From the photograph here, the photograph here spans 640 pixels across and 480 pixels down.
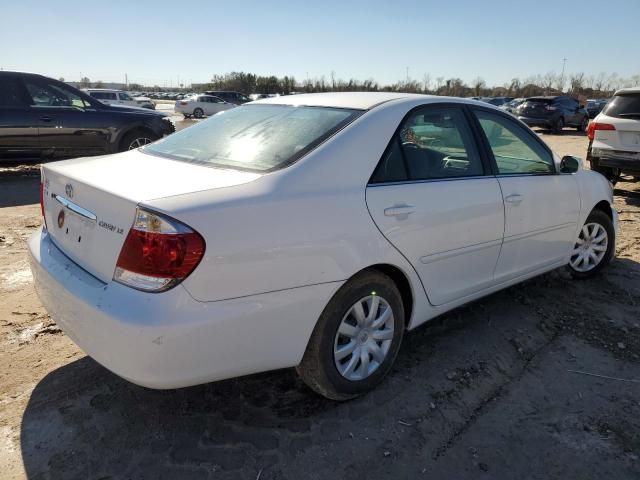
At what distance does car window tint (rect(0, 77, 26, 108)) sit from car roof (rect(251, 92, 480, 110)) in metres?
6.57

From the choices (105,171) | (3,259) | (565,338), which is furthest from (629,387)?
(3,259)

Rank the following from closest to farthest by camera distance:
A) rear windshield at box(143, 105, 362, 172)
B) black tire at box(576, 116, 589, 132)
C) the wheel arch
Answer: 1. rear windshield at box(143, 105, 362, 172)
2. the wheel arch
3. black tire at box(576, 116, 589, 132)

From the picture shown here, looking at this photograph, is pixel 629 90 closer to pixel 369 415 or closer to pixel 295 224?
pixel 369 415

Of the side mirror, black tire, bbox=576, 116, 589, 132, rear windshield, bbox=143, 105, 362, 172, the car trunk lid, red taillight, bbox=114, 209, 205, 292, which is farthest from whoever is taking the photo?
black tire, bbox=576, 116, 589, 132

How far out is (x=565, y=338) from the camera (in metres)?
3.70

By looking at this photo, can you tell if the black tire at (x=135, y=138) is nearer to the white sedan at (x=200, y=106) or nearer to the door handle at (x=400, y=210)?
the door handle at (x=400, y=210)

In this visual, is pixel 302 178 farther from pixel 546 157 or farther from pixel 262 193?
pixel 546 157

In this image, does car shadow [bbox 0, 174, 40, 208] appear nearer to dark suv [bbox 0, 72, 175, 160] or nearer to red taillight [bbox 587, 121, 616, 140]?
dark suv [bbox 0, 72, 175, 160]

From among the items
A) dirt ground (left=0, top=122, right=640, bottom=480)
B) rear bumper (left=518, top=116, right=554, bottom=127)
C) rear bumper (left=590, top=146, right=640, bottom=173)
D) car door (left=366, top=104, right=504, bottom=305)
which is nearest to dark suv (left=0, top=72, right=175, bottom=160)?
dirt ground (left=0, top=122, right=640, bottom=480)

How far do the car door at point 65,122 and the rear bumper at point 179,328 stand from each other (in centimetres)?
705

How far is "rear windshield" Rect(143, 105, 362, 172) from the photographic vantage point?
2.71 metres

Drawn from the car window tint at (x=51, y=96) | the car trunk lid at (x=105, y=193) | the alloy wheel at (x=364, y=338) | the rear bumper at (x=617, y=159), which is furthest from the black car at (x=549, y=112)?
the car trunk lid at (x=105, y=193)

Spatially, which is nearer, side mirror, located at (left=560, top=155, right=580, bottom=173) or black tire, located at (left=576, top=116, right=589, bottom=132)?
side mirror, located at (left=560, top=155, right=580, bottom=173)

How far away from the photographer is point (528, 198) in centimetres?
369
